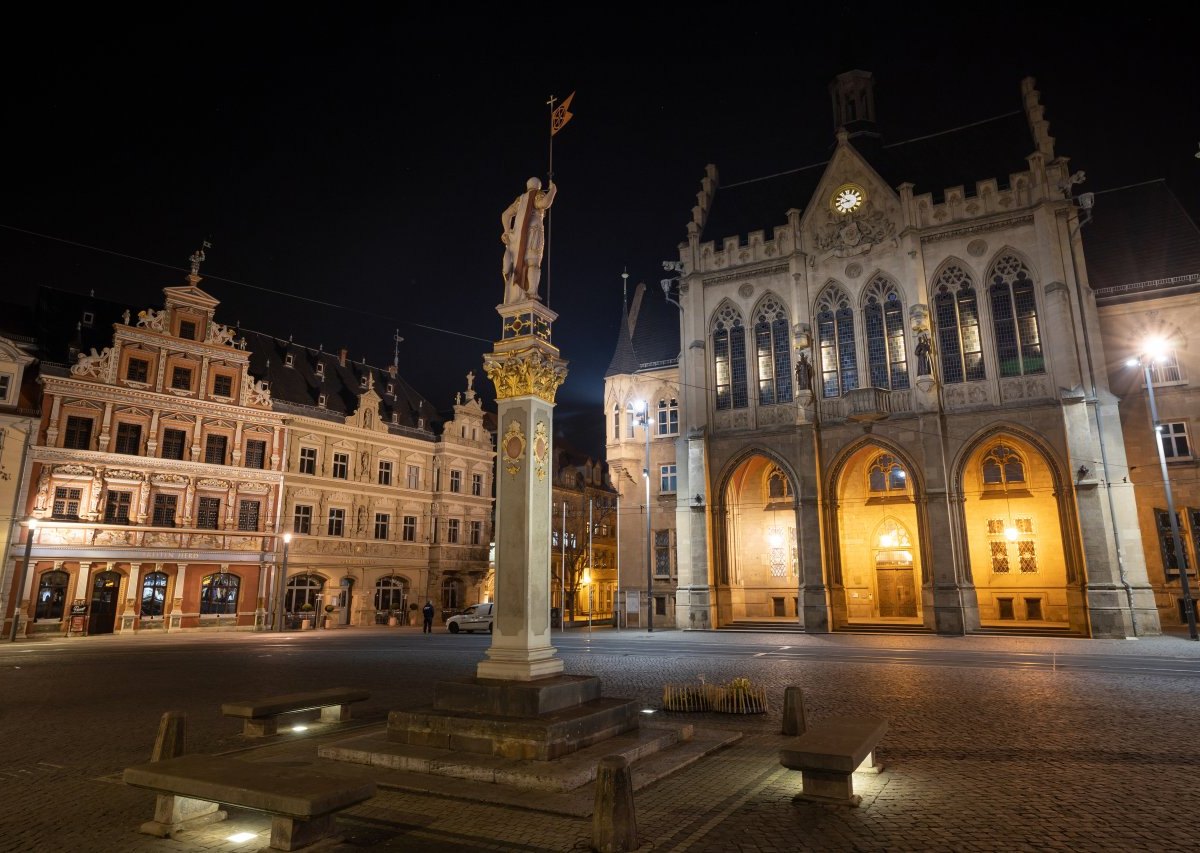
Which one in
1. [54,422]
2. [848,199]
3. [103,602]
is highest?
[848,199]

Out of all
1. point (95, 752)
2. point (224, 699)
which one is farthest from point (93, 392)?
point (95, 752)

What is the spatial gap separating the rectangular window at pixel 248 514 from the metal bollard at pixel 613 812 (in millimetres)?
36543

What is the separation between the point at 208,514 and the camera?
36344mm

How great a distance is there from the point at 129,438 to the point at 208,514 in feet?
16.6

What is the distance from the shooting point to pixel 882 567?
115ft

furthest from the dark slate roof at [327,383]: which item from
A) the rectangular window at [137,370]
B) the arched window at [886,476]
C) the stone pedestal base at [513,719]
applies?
the stone pedestal base at [513,719]

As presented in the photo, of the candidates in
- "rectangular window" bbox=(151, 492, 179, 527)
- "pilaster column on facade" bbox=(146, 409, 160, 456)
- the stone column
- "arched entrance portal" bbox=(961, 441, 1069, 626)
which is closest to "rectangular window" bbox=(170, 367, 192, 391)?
"pilaster column on facade" bbox=(146, 409, 160, 456)

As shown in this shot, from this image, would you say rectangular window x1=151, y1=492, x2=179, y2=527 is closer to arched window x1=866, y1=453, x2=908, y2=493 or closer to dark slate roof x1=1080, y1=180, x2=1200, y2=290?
arched window x1=866, y1=453, x2=908, y2=493

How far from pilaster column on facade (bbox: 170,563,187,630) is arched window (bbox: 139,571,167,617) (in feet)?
1.26

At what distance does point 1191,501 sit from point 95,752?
36299 millimetres

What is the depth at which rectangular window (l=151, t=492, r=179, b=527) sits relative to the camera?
113 ft

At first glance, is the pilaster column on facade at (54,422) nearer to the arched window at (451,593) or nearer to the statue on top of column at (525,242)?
the arched window at (451,593)

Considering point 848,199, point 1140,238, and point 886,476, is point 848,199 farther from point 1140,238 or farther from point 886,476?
point 1140,238

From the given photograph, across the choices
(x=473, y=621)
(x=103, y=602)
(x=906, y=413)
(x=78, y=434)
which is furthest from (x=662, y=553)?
(x=78, y=434)
